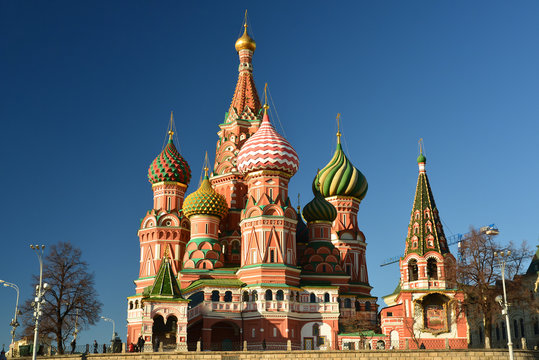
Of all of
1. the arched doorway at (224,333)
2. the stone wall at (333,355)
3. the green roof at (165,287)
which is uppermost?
the green roof at (165,287)

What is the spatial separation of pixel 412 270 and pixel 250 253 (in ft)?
37.8

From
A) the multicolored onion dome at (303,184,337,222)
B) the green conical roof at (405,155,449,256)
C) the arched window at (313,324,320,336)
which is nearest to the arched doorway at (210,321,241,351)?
the arched window at (313,324,320,336)

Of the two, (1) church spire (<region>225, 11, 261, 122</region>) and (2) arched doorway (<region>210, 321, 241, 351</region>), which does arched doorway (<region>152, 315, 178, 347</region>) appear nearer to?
(2) arched doorway (<region>210, 321, 241, 351</region>)

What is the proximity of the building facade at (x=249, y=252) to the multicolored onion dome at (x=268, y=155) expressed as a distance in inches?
3.0

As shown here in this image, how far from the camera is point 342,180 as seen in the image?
5712 centimetres

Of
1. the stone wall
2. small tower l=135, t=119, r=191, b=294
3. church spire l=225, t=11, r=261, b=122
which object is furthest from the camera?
church spire l=225, t=11, r=261, b=122

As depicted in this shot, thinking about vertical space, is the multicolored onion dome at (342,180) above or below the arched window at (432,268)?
above

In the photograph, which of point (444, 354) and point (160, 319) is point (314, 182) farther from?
point (444, 354)

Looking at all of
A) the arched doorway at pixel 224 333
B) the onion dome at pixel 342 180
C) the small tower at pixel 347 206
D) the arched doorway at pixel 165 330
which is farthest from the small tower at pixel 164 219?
the onion dome at pixel 342 180

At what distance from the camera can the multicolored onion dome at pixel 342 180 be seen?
57.1m

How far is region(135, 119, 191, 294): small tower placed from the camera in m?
53.6

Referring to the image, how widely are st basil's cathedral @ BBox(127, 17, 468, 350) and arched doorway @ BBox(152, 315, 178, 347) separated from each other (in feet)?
0.20

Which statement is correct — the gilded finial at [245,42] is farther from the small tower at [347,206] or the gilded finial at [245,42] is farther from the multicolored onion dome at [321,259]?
the multicolored onion dome at [321,259]

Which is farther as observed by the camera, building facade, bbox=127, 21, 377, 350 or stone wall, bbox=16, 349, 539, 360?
building facade, bbox=127, 21, 377, 350
